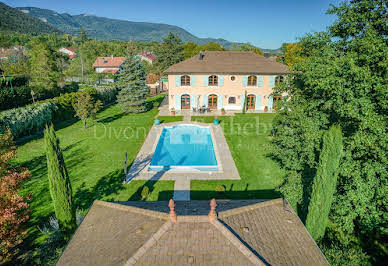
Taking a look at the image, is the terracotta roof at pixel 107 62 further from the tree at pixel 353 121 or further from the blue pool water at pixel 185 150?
the tree at pixel 353 121

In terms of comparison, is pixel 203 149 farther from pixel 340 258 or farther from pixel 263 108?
pixel 263 108

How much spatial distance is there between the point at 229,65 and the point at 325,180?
2285 centimetres

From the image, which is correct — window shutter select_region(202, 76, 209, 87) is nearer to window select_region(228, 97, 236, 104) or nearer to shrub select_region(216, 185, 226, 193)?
window select_region(228, 97, 236, 104)

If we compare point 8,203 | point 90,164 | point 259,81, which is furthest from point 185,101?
point 8,203

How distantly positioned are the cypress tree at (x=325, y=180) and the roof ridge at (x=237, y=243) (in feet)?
15.0

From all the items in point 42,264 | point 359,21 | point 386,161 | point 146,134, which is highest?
point 359,21

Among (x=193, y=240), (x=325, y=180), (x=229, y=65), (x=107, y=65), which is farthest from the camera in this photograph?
(x=107, y=65)

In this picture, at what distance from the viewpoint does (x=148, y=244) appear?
541cm

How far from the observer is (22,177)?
328 inches

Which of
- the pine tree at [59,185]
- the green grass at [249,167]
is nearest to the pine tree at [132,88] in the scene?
the green grass at [249,167]

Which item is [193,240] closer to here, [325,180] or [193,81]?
[325,180]

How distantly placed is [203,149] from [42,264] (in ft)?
43.2

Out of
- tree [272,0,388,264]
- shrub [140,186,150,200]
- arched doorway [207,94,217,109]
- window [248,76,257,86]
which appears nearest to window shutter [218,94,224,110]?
arched doorway [207,94,217,109]

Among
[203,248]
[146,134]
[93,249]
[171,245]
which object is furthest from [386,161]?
[146,134]
